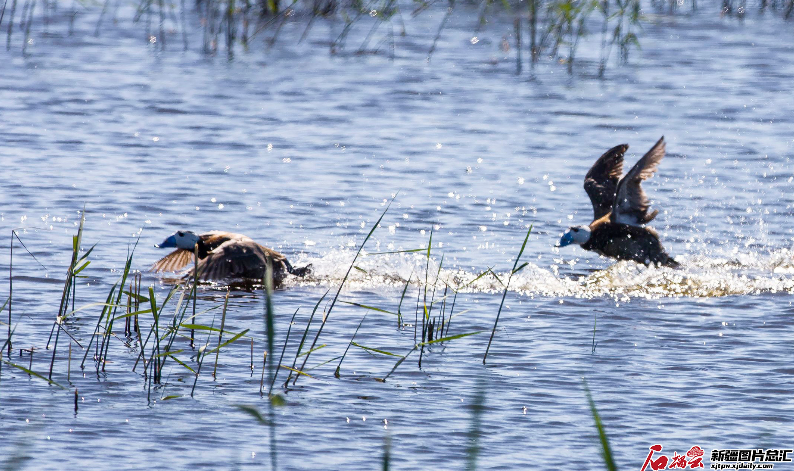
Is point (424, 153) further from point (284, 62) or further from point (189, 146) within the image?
point (284, 62)

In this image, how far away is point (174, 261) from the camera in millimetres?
8023

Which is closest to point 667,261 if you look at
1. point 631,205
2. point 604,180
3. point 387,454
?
point 631,205

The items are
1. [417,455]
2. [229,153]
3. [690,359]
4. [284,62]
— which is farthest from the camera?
[284,62]

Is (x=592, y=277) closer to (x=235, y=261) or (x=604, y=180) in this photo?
(x=604, y=180)

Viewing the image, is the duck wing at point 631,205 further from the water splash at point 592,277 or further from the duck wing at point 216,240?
the duck wing at point 216,240

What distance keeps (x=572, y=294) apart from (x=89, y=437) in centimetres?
359

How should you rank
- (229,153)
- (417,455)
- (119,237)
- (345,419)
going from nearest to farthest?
(417,455), (345,419), (119,237), (229,153)

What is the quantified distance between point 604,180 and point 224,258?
10.5ft

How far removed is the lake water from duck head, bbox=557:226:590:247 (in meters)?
0.19

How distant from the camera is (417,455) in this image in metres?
4.81

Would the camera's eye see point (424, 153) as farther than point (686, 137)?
No

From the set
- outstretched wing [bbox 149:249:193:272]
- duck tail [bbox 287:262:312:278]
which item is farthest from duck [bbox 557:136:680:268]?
outstretched wing [bbox 149:249:193:272]

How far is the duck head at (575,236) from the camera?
27.6 ft

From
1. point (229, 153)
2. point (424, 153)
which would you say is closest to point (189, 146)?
point (229, 153)
